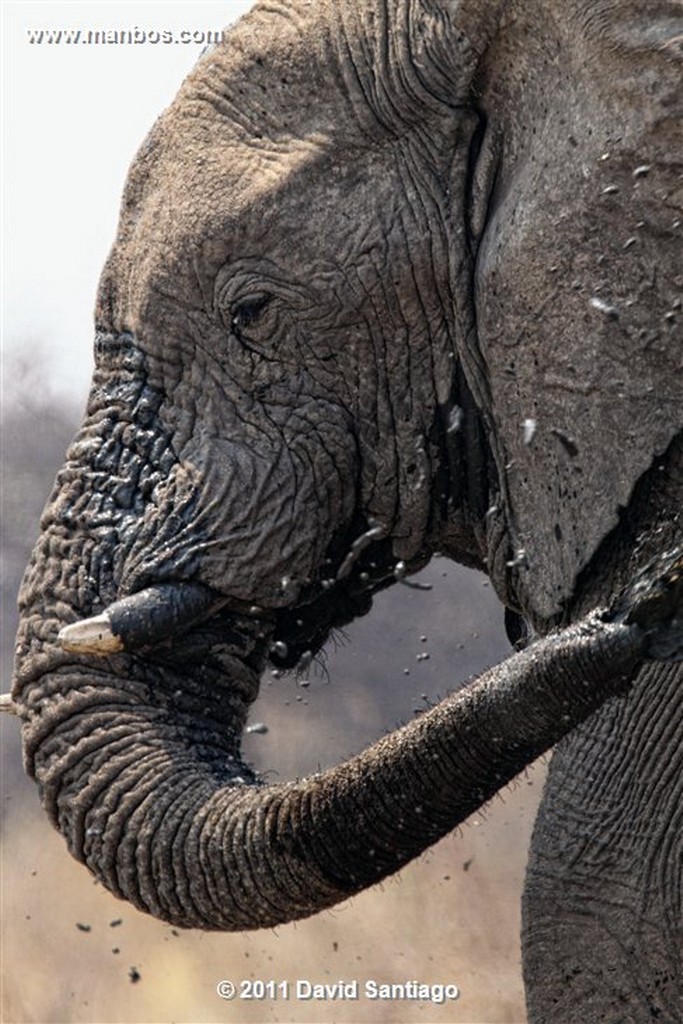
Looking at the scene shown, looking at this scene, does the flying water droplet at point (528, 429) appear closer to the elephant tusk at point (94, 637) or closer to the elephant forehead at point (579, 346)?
the elephant forehead at point (579, 346)

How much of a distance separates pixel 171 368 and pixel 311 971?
3293 millimetres

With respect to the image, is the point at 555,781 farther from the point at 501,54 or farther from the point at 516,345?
the point at 501,54

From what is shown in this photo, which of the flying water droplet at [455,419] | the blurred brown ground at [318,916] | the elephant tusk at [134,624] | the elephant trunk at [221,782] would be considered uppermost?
the blurred brown ground at [318,916]

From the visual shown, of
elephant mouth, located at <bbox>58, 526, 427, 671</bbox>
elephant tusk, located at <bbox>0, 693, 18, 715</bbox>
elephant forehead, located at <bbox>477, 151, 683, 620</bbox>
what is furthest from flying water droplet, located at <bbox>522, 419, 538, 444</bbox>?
elephant tusk, located at <bbox>0, 693, 18, 715</bbox>

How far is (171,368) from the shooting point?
9.48ft

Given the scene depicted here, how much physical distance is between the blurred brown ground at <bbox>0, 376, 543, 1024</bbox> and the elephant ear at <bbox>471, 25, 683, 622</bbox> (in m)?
3.02

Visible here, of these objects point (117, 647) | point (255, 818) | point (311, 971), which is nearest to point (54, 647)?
point (117, 647)

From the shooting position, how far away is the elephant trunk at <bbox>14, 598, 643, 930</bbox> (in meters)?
2.48

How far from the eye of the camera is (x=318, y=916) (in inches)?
241

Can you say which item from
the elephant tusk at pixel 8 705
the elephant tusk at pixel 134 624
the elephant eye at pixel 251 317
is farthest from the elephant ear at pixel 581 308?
the elephant tusk at pixel 8 705

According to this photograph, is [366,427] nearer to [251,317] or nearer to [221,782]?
[251,317]

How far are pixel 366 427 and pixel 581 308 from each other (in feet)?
1.11

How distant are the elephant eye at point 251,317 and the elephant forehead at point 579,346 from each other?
0.79ft

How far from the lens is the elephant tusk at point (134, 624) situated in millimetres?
2771
